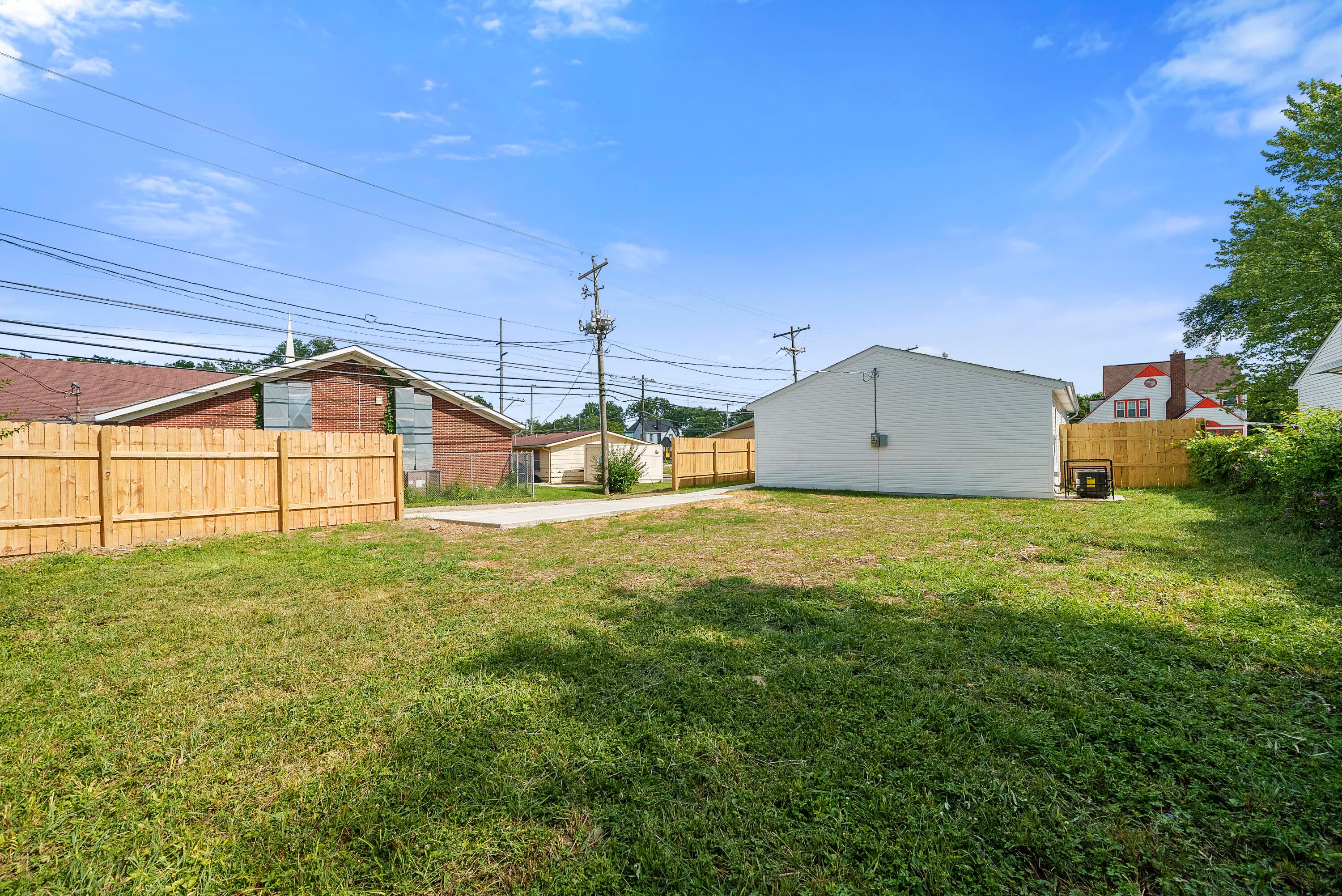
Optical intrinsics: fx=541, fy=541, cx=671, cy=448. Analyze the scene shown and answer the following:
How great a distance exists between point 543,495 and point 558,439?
12.4m

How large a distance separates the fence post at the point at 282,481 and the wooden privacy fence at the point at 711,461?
12798 millimetres

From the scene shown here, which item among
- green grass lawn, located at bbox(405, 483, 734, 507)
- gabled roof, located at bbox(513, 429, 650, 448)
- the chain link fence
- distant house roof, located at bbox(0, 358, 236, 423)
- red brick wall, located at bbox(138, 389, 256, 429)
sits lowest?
green grass lawn, located at bbox(405, 483, 734, 507)

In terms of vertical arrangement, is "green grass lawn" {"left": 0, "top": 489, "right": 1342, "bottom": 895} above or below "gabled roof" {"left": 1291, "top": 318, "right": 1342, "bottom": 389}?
below

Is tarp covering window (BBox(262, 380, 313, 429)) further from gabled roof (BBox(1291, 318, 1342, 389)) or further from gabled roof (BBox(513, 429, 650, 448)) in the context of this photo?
gabled roof (BBox(1291, 318, 1342, 389))

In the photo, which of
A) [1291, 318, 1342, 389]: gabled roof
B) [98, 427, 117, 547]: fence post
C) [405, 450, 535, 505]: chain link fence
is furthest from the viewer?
[405, 450, 535, 505]: chain link fence

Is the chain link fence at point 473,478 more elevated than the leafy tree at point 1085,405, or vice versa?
the leafy tree at point 1085,405

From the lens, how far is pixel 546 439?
110ft

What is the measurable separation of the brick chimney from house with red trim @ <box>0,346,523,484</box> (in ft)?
119

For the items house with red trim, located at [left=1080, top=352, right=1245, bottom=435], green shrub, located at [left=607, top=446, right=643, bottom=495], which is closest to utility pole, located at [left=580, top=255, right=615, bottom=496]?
green shrub, located at [left=607, top=446, right=643, bottom=495]

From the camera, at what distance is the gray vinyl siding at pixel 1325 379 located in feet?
39.2

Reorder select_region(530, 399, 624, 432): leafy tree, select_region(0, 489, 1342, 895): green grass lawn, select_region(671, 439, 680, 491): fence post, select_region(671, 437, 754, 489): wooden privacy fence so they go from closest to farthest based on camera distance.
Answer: select_region(0, 489, 1342, 895): green grass lawn → select_region(671, 439, 680, 491): fence post → select_region(671, 437, 754, 489): wooden privacy fence → select_region(530, 399, 624, 432): leafy tree

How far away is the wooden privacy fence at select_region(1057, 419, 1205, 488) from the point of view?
1531cm

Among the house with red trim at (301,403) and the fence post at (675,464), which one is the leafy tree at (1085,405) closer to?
the fence post at (675,464)

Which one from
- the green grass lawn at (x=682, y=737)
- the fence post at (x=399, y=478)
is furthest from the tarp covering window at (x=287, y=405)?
the green grass lawn at (x=682, y=737)
